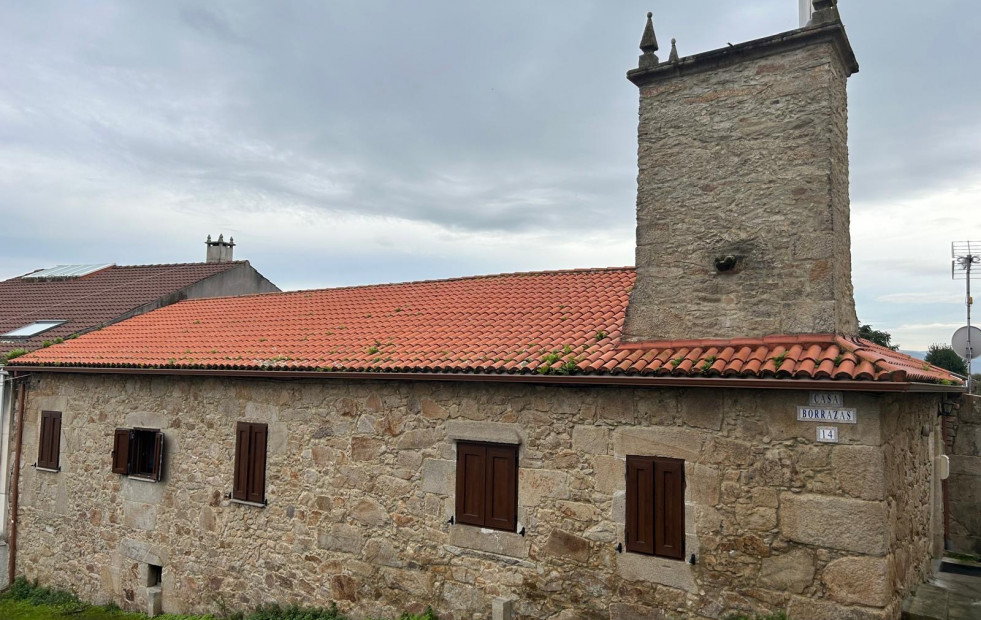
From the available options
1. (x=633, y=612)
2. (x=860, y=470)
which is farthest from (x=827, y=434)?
(x=633, y=612)

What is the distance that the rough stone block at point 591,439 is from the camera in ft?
22.1

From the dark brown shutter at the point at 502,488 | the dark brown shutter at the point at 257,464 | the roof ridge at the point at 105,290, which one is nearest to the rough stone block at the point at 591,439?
the dark brown shutter at the point at 502,488

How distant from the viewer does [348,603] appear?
808 centimetres

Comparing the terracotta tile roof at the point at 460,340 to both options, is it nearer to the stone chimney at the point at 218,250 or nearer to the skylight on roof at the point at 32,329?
the skylight on roof at the point at 32,329

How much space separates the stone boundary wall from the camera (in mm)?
9297

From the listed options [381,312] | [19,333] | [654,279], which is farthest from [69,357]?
[654,279]

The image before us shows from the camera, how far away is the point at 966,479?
9422 millimetres

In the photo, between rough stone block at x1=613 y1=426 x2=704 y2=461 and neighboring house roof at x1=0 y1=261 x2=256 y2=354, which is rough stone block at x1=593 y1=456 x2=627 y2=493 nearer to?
rough stone block at x1=613 y1=426 x2=704 y2=461

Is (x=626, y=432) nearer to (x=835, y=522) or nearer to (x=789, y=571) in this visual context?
(x=789, y=571)

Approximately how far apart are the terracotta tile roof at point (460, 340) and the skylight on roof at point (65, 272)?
18.1ft

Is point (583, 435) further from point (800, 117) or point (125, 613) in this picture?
point (125, 613)

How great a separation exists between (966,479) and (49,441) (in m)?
13.7

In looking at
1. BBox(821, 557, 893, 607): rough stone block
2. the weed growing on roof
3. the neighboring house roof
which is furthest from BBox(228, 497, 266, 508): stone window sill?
BBox(821, 557, 893, 607): rough stone block

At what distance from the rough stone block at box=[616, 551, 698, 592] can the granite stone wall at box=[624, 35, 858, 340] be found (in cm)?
219
